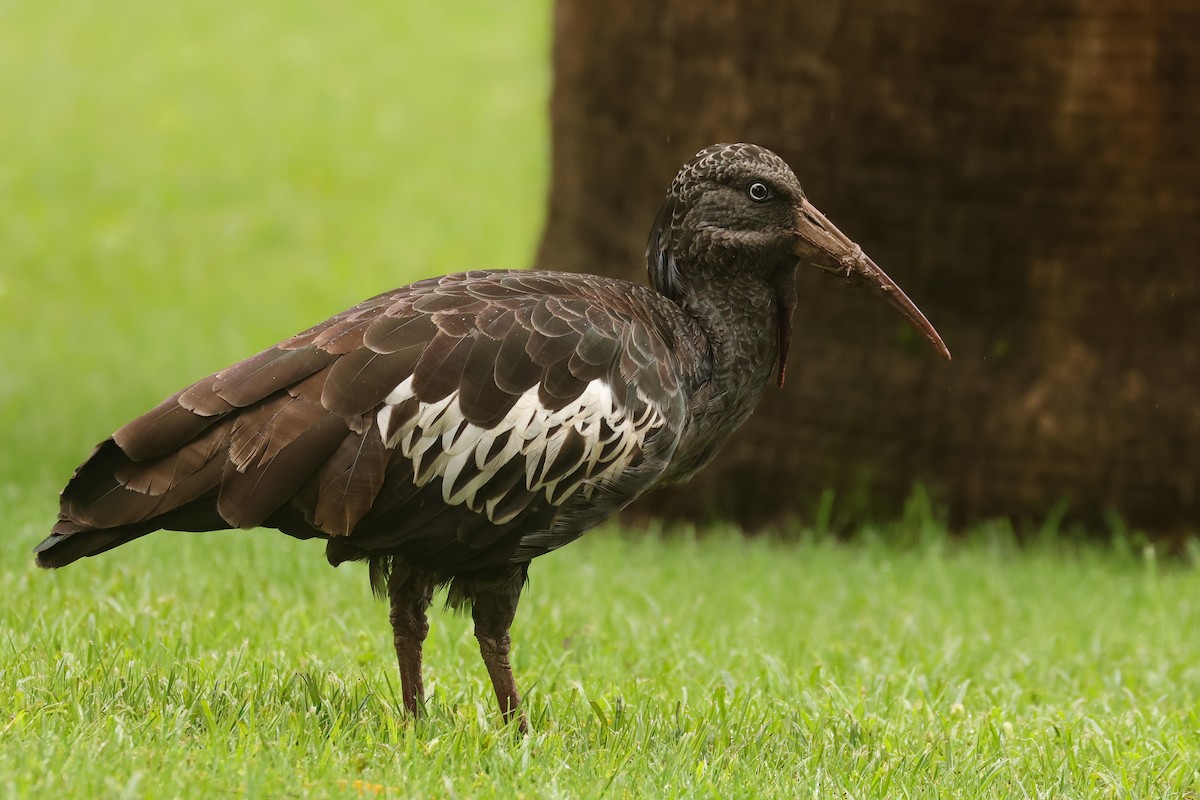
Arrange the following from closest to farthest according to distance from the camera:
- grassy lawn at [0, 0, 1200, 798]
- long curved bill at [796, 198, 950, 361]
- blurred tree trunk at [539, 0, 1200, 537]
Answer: grassy lawn at [0, 0, 1200, 798] < long curved bill at [796, 198, 950, 361] < blurred tree trunk at [539, 0, 1200, 537]

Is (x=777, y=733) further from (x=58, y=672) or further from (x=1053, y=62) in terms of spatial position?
(x=1053, y=62)

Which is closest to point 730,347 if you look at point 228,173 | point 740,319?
point 740,319

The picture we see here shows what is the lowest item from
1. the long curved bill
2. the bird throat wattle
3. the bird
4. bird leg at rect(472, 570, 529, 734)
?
bird leg at rect(472, 570, 529, 734)

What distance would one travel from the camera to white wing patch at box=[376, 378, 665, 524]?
4.91 m

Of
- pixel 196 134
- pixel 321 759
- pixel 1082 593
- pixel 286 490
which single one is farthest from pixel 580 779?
pixel 196 134

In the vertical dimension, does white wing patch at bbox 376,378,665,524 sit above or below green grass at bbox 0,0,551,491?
above

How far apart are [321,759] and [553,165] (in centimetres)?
626

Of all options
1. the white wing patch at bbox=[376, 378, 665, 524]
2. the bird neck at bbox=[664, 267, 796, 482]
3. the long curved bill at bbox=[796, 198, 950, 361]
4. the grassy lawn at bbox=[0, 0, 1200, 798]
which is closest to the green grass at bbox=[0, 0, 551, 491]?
the grassy lawn at bbox=[0, 0, 1200, 798]

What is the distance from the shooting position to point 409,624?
17.3 feet

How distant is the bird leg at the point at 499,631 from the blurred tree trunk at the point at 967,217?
440 cm

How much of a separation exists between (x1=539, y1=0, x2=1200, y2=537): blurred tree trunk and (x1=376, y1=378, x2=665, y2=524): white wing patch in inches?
171

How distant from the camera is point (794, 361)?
945 centimetres

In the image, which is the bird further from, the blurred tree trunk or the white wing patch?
the blurred tree trunk

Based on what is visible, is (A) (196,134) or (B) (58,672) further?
(A) (196,134)
